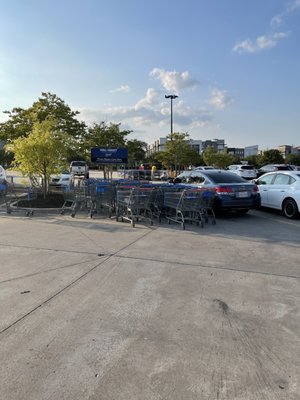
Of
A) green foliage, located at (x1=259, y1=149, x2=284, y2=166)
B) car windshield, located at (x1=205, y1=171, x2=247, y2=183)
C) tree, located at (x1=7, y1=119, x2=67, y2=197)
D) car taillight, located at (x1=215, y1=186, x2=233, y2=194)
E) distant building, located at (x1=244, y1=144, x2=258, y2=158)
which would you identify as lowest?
car taillight, located at (x1=215, y1=186, x2=233, y2=194)

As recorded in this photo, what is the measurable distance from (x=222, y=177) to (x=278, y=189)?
1900mm

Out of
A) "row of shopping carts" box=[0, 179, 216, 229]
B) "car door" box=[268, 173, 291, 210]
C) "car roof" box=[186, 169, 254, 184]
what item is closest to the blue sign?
"row of shopping carts" box=[0, 179, 216, 229]

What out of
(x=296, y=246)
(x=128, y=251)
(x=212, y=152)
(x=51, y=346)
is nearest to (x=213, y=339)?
(x=51, y=346)

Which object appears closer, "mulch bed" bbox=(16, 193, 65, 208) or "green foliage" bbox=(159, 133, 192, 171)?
"mulch bed" bbox=(16, 193, 65, 208)

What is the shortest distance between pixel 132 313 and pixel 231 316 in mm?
1122

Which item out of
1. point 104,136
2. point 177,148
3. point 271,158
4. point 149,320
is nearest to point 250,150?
point 271,158

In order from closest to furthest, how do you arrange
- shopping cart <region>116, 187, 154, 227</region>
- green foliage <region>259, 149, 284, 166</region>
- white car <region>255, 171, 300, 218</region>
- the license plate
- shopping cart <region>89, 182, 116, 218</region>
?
shopping cart <region>116, 187, 154, 227</region> < the license plate < white car <region>255, 171, 300, 218</region> < shopping cart <region>89, 182, 116, 218</region> < green foliage <region>259, 149, 284, 166</region>

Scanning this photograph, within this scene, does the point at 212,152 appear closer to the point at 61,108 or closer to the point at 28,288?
the point at 61,108

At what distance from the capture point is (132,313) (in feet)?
13.5

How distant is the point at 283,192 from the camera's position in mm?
11430

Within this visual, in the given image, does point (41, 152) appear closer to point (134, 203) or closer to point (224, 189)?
point (134, 203)

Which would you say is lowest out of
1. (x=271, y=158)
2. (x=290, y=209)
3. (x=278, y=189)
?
(x=290, y=209)

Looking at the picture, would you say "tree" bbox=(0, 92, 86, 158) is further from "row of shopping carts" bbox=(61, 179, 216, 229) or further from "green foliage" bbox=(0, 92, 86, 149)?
"row of shopping carts" bbox=(61, 179, 216, 229)

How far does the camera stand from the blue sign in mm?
18875
